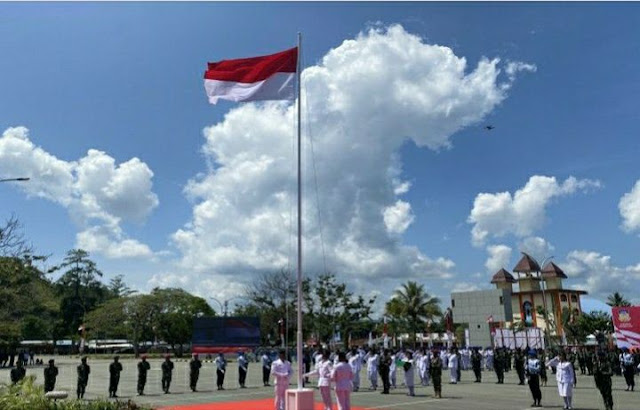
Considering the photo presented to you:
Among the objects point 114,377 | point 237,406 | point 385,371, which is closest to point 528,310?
point 385,371

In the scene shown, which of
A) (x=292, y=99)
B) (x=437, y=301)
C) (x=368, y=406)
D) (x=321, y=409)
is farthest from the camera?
(x=437, y=301)

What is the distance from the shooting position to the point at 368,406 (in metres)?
18.4

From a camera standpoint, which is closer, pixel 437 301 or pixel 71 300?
pixel 437 301

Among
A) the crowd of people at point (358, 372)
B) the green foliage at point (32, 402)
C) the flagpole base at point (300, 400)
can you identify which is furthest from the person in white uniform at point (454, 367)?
the green foliage at point (32, 402)

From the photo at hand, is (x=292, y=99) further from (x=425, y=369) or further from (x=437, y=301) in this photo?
(x=437, y=301)

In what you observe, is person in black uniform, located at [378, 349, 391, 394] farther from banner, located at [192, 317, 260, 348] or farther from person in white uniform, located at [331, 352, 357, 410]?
banner, located at [192, 317, 260, 348]

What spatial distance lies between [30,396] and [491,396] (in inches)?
632

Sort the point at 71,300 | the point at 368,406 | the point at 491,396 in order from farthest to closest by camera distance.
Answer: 1. the point at 71,300
2. the point at 491,396
3. the point at 368,406

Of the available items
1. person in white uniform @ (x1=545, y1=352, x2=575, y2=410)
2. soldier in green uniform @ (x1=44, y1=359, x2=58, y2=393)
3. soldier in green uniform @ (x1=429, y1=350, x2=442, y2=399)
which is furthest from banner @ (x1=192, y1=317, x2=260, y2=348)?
person in white uniform @ (x1=545, y1=352, x2=575, y2=410)

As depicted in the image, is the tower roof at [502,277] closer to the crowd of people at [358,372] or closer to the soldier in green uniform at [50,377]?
the crowd of people at [358,372]

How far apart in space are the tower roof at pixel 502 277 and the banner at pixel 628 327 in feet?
115

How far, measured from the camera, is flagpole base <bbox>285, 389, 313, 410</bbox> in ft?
41.0

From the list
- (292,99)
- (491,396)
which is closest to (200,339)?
(491,396)

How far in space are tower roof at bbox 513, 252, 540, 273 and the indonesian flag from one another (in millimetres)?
61083
